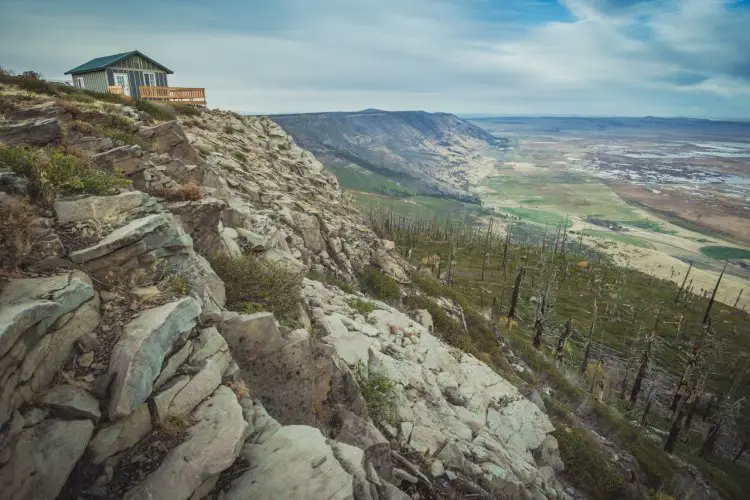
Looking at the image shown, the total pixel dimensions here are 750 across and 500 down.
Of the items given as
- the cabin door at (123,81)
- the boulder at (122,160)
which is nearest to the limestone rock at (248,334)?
the boulder at (122,160)

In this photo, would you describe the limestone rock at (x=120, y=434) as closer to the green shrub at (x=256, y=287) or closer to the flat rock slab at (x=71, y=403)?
the flat rock slab at (x=71, y=403)

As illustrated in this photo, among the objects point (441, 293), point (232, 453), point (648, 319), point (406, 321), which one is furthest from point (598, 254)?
point (232, 453)

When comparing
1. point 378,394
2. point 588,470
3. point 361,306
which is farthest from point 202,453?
point 588,470

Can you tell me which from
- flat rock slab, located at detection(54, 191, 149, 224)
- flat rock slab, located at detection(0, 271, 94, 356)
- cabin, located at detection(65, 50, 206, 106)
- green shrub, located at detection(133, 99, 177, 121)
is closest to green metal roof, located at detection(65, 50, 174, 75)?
cabin, located at detection(65, 50, 206, 106)

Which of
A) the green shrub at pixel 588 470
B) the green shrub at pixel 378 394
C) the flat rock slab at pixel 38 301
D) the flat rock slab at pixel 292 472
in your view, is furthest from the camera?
the green shrub at pixel 588 470

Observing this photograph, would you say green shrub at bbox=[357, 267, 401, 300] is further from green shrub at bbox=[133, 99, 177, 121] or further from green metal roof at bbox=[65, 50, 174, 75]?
green metal roof at bbox=[65, 50, 174, 75]

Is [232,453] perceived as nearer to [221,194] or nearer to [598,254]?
[221,194]
